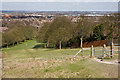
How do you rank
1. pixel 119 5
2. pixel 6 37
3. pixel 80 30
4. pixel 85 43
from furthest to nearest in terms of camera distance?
pixel 6 37, pixel 85 43, pixel 80 30, pixel 119 5

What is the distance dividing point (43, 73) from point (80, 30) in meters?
21.8

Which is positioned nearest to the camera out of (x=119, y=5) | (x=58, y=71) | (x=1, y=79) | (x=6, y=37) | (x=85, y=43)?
(x=1, y=79)

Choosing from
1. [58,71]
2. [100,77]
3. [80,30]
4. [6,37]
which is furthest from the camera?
[6,37]

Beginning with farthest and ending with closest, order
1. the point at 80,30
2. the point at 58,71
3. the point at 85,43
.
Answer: the point at 85,43, the point at 80,30, the point at 58,71

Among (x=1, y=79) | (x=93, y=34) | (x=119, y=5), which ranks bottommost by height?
(x=1, y=79)

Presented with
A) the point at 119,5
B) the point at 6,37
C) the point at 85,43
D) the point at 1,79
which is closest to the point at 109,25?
the point at 119,5

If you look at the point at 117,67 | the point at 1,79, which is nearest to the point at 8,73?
the point at 1,79

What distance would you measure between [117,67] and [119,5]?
20409 millimetres

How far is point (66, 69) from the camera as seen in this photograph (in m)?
11.1

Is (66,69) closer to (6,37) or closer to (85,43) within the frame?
(85,43)

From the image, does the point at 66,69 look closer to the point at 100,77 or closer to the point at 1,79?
the point at 100,77

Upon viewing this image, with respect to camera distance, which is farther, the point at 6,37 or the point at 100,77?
the point at 6,37

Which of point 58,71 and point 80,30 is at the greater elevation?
point 80,30

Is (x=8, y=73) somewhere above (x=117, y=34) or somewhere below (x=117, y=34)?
below
